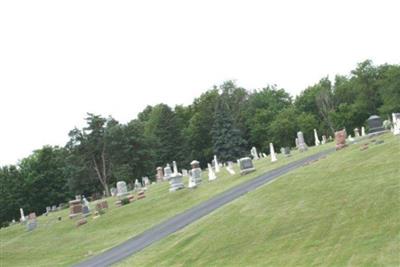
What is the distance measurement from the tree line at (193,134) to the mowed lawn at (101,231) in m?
31.9

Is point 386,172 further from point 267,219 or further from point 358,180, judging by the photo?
point 267,219

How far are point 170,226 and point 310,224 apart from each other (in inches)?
434

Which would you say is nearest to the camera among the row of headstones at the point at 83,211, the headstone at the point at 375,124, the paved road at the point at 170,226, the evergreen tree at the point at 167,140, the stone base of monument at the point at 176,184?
the paved road at the point at 170,226

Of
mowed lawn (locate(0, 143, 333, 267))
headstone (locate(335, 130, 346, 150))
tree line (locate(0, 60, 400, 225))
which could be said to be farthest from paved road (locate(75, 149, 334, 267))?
tree line (locate(0, 60, 400, 225))

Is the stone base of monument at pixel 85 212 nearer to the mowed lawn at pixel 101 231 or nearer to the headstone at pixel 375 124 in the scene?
the mowed lawn at pixel 101 231

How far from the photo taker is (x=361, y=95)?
313ft

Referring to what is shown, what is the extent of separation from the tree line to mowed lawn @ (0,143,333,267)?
31867 mm

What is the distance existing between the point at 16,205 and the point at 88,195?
42.1 ft

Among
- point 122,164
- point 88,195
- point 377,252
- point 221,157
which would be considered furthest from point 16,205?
point 377,252

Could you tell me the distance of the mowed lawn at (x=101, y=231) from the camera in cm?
2967

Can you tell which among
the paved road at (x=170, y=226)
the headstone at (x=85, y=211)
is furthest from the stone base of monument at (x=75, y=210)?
the paved road at (x=170, y=226)

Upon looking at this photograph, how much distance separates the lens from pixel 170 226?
26.9m

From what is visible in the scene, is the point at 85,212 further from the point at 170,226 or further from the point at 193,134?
the point at 193,134

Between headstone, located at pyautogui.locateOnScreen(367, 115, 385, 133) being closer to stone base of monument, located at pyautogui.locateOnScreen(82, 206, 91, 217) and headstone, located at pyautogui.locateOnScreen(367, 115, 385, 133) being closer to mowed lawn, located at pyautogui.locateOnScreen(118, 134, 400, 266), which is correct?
mowed lawn, located at pyautogui.locateOnScreen(118, 134, 400, 266)
